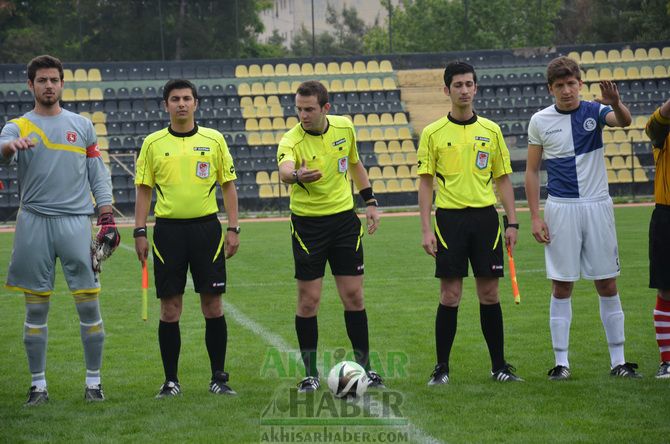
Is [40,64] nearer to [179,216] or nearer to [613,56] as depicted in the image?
[179,216]

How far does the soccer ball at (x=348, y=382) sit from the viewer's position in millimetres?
6133

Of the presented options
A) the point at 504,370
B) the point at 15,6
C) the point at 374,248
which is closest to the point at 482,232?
the point at 504,370

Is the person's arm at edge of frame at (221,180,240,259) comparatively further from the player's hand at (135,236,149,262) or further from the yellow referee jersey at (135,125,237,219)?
the player's hand at (135,236,149,262)

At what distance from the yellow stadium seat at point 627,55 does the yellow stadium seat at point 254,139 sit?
13150 mm

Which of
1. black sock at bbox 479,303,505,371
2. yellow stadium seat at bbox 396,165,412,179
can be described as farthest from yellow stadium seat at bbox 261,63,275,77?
black sock at bbox 479,303,505,371

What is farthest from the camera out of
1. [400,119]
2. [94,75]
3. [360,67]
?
[360,67]

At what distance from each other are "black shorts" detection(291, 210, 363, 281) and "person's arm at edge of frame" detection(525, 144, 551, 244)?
124cm

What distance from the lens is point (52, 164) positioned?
6457 mm

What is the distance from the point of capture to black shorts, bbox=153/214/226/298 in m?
6.55

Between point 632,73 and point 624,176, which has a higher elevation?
point 632,73

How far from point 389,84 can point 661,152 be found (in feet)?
90.6

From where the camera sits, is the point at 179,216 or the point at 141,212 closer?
the point at 179,216

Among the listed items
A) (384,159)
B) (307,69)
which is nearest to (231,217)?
(384,159)

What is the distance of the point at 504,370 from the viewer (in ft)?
Result: 22.2
